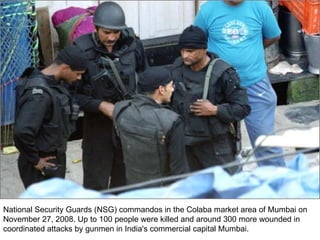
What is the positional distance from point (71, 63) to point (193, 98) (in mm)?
823

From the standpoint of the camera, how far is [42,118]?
196 inches

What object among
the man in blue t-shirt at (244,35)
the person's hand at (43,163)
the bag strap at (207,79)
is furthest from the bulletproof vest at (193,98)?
the person's hand at (43,163)

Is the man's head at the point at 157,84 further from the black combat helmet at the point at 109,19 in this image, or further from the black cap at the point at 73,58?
the black combat helmet at the point at 109,19

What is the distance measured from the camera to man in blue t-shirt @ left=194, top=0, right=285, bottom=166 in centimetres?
576

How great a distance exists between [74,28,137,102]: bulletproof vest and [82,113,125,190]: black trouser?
0.23m

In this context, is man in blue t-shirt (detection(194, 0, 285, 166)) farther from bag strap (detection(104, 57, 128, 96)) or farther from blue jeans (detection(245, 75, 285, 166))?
bag strap (detection(104, 57, 128, 96))

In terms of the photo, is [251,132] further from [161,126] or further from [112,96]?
[161,126]

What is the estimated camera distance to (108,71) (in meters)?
5.43

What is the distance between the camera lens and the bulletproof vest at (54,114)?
499 cm

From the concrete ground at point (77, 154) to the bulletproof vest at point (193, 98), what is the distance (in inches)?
44.4

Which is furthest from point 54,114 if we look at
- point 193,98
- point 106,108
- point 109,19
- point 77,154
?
point 77,154

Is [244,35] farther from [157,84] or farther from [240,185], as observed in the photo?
[240,185]
